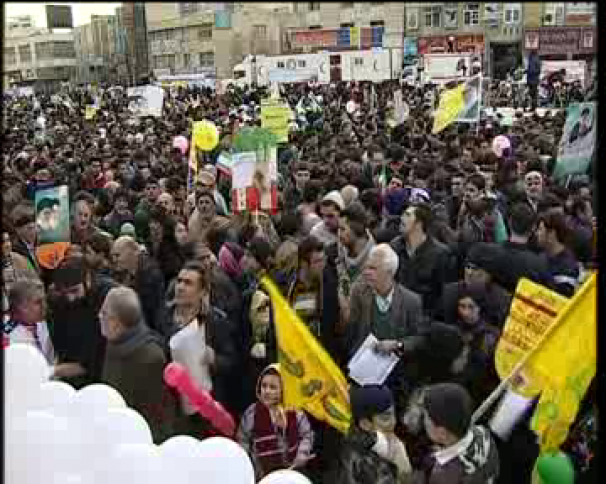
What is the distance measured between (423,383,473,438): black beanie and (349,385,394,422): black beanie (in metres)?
0.20

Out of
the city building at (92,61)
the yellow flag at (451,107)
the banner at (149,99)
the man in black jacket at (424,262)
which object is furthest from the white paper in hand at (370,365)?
the city building at (92,61)

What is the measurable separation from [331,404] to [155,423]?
77 centimetres

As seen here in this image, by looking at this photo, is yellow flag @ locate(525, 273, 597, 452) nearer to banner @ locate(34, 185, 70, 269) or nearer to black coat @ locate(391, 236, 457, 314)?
black coat @ locate(391, 236, 457, 314)

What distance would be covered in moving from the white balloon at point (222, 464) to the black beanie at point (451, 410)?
2.12 feet

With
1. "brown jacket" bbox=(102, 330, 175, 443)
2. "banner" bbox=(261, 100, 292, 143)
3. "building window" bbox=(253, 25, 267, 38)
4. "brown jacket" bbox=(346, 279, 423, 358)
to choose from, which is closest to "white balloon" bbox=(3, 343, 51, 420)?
"brown jacket" bbox=(102, 330, 175, 443)

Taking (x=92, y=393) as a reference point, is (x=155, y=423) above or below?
below

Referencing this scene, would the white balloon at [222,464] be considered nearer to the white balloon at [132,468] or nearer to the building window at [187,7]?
the white balloon at [132,468]

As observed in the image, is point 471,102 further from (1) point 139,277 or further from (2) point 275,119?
(1) point 139,277

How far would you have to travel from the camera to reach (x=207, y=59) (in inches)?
1256

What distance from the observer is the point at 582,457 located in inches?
125

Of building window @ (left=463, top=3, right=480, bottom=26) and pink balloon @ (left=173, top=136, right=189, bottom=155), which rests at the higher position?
building window @ (left=463, top=3, right=480, bottom=26)

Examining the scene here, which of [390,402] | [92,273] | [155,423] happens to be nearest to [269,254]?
[92,273]

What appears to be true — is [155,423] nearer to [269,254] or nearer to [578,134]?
[269,254]

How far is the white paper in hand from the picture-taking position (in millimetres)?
3779
